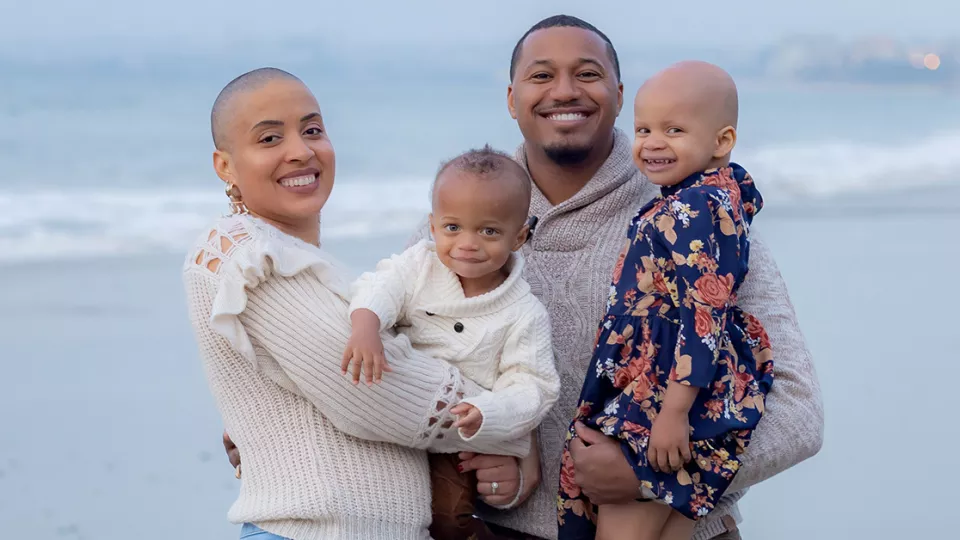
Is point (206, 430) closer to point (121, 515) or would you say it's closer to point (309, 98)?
point (121, 515)

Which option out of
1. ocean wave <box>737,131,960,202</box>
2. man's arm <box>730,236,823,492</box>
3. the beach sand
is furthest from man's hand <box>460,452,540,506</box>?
ocean wave <box>737,131,960,202</box>

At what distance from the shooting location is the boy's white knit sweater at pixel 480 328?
7.02ft

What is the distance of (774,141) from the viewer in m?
9.34

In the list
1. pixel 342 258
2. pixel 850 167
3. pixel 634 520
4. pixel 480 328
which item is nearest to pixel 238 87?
pixel 480 328

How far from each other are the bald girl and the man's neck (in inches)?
16.5

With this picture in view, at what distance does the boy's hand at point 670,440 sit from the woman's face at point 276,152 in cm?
77

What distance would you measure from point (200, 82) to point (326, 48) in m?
1.14

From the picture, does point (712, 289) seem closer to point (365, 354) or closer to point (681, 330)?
point (681, 330)

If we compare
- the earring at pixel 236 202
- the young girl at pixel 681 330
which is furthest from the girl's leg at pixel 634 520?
the earring at pixel 236 202

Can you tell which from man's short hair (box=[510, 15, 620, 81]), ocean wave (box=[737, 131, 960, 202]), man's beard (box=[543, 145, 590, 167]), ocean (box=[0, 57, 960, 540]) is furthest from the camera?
ocean wave (box=[737, 131, 960, 202])

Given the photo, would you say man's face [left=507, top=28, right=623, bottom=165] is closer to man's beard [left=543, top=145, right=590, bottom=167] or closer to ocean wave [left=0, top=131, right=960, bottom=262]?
man's beard [left=543, top=145, right=590, bottom=167]

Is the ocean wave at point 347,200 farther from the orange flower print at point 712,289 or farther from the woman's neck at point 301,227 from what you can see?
the orange flower print at point 712,289

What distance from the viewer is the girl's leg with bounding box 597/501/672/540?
2193mm

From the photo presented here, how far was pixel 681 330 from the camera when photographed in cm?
207
